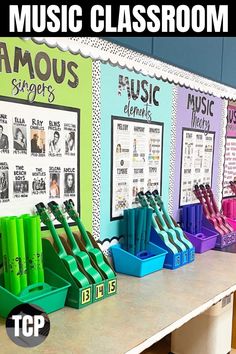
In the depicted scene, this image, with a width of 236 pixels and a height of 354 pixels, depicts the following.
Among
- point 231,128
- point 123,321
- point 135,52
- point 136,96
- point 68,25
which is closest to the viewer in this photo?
point 123,321

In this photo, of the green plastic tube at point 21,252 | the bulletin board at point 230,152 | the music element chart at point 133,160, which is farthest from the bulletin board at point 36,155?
the bulletin board at point 230,152

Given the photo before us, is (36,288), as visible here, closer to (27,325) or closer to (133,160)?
(27,325)

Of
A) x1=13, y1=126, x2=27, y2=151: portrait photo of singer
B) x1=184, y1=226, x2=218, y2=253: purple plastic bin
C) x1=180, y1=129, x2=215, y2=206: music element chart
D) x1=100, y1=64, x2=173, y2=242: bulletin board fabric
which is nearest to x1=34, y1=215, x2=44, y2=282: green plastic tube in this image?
x1=13, y1=126, x2=27, y2=151: portrait photo of singer

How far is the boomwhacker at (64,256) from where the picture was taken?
3.81 feet

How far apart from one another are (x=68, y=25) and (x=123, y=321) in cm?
91

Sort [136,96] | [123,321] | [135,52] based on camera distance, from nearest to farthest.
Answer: [123,321] < [135,52] < [136,96]

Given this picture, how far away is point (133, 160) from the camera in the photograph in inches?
65.5

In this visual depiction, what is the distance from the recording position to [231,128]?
248 centimetres

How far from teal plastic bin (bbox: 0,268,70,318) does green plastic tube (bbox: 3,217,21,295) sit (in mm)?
27

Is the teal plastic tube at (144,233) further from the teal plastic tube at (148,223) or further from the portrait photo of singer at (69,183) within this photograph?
the portrait photo of singer at (69,183)

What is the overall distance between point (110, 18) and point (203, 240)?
1.04 metres

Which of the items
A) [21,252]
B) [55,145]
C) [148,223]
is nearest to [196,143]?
[148,223]

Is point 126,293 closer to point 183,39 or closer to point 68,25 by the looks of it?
point 68,25

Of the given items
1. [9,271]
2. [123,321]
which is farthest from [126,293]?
[9,271]
